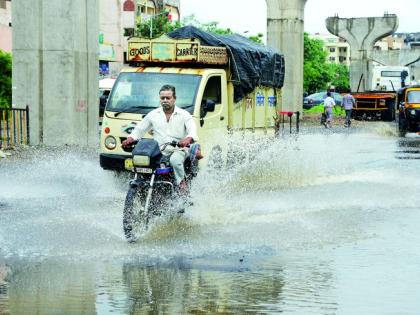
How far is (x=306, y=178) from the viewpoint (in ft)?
62.2

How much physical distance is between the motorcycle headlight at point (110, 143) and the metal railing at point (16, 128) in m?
9.05

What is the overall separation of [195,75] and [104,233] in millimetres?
6328

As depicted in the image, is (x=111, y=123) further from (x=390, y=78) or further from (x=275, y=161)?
(x=390, y=78)

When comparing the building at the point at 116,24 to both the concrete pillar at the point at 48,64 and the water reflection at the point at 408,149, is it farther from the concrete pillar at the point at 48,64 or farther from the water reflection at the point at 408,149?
the concrete pillar at the point at 48,64

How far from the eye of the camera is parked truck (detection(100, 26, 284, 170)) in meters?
16.2

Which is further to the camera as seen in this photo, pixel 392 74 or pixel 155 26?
pixel 155 26

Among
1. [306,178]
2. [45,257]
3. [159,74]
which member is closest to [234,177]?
[306,178]

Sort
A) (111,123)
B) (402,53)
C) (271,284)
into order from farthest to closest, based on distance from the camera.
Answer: (402,53) → (111,123) → (271,284)

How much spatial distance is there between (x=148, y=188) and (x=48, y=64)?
1658 centimetres

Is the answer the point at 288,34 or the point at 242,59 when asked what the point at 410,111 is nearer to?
the point at 288,34

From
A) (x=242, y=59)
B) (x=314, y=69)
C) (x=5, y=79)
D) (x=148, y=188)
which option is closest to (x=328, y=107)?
(x=5, y=79)

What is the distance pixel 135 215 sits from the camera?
1043 centimetres

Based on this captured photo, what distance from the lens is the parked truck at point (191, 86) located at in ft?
53.3

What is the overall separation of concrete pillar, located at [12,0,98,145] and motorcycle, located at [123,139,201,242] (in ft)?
51.9
